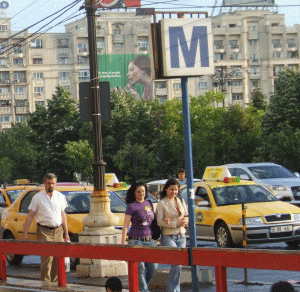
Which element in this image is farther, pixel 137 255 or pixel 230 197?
pixel 230 197

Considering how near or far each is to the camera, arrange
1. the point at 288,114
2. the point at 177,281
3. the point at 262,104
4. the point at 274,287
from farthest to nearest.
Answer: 1. the point at 262,104
2. the point at 288,114
3. the point at 177,281
4. the point at 274,287

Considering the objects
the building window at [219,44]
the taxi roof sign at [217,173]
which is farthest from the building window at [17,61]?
the taxi roof sign at [217,173]

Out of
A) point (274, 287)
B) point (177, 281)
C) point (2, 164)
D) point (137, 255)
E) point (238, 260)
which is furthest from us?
point (2, 164)

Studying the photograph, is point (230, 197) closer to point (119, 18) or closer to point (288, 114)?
point (288, 114)

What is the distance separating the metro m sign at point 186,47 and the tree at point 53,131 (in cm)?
5794

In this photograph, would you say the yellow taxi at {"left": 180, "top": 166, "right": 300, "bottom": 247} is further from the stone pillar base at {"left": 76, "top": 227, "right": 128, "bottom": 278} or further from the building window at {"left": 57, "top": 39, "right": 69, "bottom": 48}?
the building window at {"left": 57, "top": 39, "right": 69, "bottom": 48}

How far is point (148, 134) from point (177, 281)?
58106 millimetres

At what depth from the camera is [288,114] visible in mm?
53406

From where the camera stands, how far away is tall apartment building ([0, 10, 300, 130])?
129m

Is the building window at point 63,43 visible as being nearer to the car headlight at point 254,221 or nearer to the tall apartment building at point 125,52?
the tall apartment building at point 125,52

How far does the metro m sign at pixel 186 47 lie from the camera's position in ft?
22.3

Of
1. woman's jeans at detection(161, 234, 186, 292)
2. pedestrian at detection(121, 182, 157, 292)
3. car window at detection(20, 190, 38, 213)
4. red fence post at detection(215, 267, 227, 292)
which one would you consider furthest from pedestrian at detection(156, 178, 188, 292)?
car window at detection(20, 190, 38, 213)

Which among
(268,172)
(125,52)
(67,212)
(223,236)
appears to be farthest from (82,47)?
(67,212)

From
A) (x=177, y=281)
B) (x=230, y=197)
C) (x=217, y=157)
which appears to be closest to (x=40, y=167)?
(x=217, y=157)
